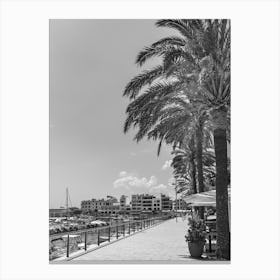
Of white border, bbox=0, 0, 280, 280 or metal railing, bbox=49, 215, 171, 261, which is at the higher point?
white border, bbox=0, 0, 280, 280

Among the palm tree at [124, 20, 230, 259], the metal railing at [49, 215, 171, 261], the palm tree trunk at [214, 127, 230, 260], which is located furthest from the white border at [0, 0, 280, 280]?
the metal railing at [49, 215, 171, 261]

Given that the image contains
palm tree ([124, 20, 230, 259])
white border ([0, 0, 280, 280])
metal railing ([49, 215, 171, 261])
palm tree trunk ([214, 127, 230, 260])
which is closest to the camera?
white border ([0, 0, 280, 280])

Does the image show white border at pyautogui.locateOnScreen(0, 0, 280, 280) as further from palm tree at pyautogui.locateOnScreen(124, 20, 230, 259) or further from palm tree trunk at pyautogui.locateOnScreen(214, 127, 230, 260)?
palm tree trunk at pyautogui.locateOnScreen(214, 127, 230, 260)

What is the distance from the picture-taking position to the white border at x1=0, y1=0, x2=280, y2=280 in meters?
8.36
